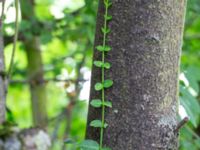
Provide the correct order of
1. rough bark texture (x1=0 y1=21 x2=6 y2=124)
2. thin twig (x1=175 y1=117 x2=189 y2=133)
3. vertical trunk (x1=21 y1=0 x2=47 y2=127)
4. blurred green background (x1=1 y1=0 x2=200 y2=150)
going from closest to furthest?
thin twig (x1=175 y1=117 x2=189 y2=133) → rough bark texture (x1=0 y1=21 x2=6 y2=124) → blurred green background (x1=1 y1=0 x2=200 y2=150) → vertical trunk (x1=21 y1=0 x2=47 y2=127)

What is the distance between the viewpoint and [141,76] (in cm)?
89

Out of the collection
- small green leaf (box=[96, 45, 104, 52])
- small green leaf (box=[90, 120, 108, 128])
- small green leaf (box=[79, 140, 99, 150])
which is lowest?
small green leaf (box=[79, 140, 99, 150])

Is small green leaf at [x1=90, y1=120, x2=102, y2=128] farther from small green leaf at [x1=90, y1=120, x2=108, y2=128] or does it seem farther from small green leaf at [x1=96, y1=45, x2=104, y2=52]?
small green leaf at [x1=96, y1=45, x2=104, y2=52]

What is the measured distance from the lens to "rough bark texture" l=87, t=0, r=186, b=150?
0.89 metres

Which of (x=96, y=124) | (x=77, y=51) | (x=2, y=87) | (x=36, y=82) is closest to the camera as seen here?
(x=96, y=124)

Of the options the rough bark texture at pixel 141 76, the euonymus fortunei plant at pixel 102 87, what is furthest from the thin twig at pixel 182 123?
the euonymus fortunei plant at pixel 102 87

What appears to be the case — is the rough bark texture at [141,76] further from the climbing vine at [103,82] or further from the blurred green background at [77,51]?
the blurred green background at [77,51]

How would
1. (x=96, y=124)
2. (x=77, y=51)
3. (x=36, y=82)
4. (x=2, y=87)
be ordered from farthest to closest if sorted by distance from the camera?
(x=36, y=82) → (x=77, y=51) → (x=2, y=87) → (x=96, y=124)

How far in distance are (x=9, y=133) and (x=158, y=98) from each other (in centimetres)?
39

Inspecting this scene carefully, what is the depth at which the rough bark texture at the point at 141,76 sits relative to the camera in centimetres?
89

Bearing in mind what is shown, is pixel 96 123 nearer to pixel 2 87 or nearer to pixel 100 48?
pixel 100 48

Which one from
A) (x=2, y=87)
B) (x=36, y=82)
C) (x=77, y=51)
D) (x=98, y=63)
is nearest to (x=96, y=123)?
(x=98, y=63)

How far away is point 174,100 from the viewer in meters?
0.92

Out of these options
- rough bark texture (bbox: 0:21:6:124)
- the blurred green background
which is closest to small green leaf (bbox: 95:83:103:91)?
rough bark texture (bbox: 0:21:6:124)
